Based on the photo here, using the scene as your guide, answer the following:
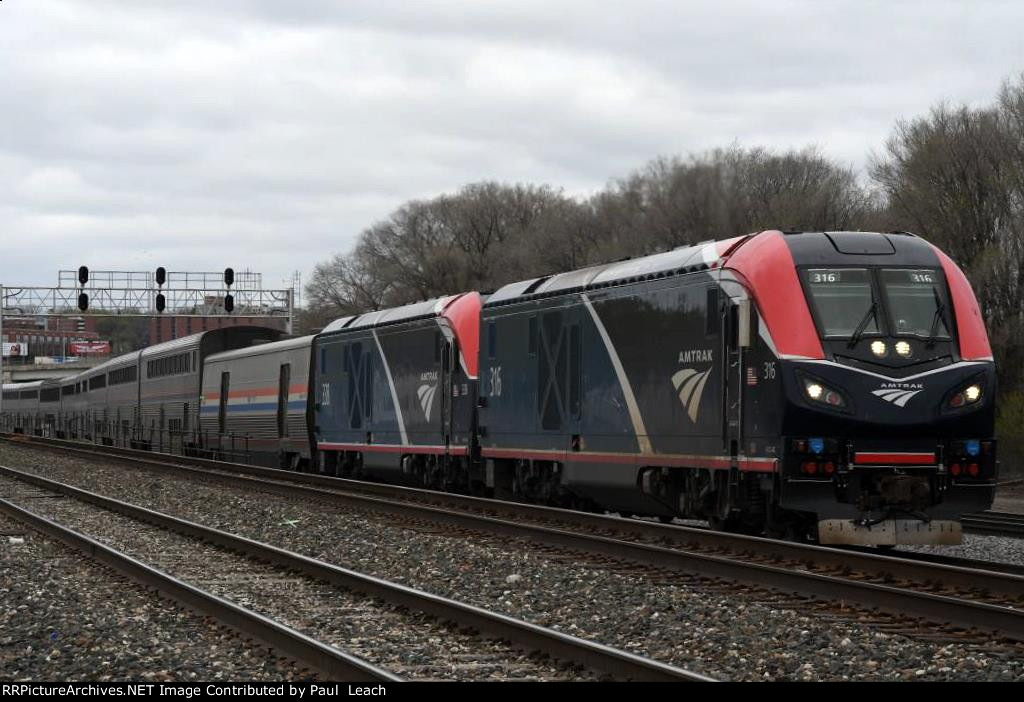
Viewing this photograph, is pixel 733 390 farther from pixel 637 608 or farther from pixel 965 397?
pixel 637 608

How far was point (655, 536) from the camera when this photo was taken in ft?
53.8

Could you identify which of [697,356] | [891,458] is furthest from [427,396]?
[891,458]

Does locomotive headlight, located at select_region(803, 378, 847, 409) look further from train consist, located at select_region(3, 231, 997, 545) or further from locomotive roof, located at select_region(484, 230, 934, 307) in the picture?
locomotive roof, located at select_region(484, 230, 934, 307)

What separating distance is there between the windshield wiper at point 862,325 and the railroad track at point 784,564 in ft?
6.62

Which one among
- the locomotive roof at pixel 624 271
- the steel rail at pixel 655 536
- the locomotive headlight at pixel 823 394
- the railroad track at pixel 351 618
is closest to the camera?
the railroad track at pixel 351 618

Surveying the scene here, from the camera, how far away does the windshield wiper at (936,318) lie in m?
14.2

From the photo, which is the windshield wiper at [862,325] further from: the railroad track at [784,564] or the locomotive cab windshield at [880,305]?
the railroad track at [784,564]

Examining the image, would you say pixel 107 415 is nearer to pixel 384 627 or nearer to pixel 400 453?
pixel 400 453

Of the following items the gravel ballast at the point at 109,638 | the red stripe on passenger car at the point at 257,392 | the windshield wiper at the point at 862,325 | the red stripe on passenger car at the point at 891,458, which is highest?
the windshield wiper at the point at 862,325

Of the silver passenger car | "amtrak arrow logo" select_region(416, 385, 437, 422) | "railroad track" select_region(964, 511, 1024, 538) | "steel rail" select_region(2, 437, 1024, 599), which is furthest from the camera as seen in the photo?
the silver passenger car

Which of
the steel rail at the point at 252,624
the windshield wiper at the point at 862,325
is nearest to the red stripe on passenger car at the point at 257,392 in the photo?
the steel rail at the point at 252,624

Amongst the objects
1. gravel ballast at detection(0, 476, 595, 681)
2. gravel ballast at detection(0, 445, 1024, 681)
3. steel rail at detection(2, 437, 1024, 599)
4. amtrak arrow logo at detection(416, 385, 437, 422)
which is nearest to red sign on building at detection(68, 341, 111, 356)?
amtrak arrow logo at detection(416, 385, 437, 422)

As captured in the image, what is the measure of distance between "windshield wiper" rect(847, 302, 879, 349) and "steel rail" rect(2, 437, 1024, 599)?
78.0 inches

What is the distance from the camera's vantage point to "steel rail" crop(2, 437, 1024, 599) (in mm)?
11898
